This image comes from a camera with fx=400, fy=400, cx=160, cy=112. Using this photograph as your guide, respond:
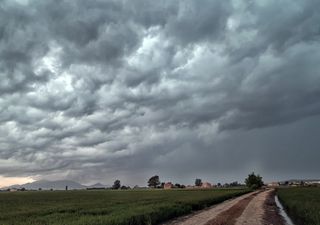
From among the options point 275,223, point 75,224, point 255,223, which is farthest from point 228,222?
point 75,224

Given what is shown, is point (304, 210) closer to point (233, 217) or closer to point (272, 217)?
point (272, 217)

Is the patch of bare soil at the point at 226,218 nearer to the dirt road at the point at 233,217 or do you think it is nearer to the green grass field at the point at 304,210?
the dirt road at the point at 233,217

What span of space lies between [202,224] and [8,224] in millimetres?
15075

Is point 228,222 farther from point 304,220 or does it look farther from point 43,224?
point 43,224

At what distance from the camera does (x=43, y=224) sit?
29125 mm

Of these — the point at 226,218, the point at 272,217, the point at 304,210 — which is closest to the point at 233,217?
the point at 226,218

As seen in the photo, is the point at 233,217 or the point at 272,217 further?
the point at 272,217

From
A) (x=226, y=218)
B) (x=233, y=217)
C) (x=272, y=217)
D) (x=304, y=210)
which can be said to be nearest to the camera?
(x=304, y=210)

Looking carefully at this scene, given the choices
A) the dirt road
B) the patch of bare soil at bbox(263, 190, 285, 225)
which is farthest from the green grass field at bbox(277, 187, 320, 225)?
the dirt road

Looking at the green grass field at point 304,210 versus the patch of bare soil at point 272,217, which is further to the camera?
the patch of bare soil at point 272,217

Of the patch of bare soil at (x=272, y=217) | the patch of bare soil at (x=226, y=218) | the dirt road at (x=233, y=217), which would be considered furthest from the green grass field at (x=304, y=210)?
the patch of bare soil at (x=226, y=218)

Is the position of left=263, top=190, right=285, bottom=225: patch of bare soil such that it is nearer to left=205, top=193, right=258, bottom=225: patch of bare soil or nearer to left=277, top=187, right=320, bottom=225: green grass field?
left=277, top=187, right=320, bottom=225: green grass field

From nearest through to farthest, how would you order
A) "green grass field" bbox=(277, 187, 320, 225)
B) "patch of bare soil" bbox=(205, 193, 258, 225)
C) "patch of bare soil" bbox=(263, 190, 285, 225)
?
1. "green grass field" bbox=(277, 187, 320, 225)
2. "patch of bare soil" bbox=(205, 193, 258, 225)
3. "patch of bare soil" bbox=(263, 190, 285, 225)

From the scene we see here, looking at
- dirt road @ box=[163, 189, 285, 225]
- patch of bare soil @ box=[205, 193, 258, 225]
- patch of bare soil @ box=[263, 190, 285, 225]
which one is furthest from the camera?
patch of bare soil @ box=[263, 190, 285, 225]
